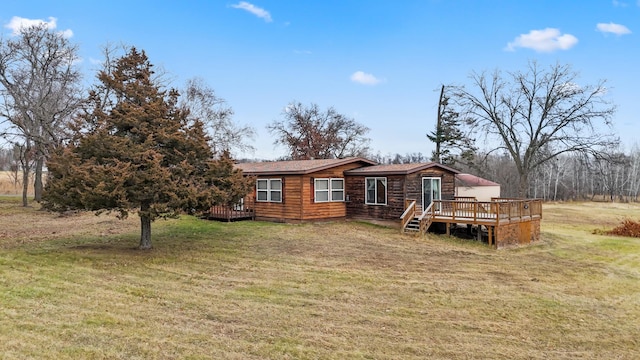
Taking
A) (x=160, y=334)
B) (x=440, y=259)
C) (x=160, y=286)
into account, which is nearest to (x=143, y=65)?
(x=160, y=286)

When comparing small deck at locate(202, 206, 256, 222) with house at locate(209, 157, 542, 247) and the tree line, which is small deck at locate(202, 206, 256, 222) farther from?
the tree line

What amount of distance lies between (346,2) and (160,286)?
1635 centimetres

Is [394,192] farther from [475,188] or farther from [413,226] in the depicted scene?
[475,188]

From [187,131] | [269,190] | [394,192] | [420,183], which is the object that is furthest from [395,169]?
[187,131]

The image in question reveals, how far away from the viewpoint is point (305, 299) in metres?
8.06

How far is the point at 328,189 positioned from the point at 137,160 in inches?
407

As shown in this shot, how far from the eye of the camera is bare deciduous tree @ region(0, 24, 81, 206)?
24.0 m

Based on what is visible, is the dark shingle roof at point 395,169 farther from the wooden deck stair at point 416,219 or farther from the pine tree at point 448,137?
the pine tree at point 448,137

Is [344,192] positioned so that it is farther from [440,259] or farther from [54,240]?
[54,240]

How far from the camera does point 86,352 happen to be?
5.09m

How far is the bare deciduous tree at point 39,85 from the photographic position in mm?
24031

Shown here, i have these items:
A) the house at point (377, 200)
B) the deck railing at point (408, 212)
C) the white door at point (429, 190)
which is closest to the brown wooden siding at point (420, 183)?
the house at point (377, 200)

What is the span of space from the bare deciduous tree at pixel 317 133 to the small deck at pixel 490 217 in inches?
899

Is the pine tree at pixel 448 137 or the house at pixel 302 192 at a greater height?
the pine tree at pixel 448 137
